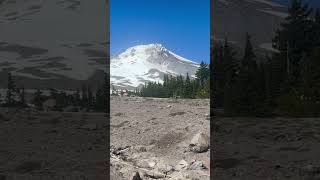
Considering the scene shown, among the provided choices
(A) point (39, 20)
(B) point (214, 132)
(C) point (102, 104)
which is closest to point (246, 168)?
(B) point (214, 132)

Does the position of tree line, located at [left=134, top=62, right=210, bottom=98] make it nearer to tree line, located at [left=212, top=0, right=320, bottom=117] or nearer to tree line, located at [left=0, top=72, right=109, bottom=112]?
tree line, located at [left=212, top=0, right=320, bottom=117]

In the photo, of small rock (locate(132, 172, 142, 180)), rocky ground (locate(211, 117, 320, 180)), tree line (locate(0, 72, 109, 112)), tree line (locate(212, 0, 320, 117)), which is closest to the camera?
small rock (locate(132, 172, 142, 180))

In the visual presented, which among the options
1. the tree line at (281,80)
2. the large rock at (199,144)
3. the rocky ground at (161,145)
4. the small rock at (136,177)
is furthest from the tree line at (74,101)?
the small rock at (136,177)

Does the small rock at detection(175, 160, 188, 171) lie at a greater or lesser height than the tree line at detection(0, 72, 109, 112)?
lesser

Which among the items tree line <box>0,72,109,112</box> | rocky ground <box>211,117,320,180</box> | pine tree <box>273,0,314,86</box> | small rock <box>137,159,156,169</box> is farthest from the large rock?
pine tree <box>273,0,314,86</box>

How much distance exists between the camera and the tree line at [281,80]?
2898 cm

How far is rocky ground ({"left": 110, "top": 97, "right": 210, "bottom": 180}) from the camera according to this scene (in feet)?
41.2

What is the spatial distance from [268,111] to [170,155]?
18.0m

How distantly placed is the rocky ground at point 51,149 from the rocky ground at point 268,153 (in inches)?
176

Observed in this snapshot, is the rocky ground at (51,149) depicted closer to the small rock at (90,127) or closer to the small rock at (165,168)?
the small rock at (90,127)

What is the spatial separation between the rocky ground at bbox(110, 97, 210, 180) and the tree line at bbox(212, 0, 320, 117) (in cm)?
787

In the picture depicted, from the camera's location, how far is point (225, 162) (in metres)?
13.5

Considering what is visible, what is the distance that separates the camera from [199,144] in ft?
49.8

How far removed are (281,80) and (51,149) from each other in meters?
25.5
